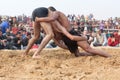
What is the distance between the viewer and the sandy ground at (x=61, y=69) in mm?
5552

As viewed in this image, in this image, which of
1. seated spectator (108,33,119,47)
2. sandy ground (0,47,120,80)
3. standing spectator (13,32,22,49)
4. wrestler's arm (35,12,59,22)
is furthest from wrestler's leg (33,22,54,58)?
seated spectator (108,33,119,47)

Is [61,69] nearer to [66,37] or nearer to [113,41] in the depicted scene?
[66,37]

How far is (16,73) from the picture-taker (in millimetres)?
5949

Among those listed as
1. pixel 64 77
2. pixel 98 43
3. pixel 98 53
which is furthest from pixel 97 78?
pixel 98 43

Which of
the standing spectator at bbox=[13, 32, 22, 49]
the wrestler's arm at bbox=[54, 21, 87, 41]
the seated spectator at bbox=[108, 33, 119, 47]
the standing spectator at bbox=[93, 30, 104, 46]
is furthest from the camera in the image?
the standing spectator at bbox=[93, 30, 104, 46]

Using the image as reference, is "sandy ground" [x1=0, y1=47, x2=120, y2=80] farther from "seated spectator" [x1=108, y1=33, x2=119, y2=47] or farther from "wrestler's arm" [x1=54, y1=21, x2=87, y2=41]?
"seated spectator" [x1=108, y1=33, x2=119, y2=47]

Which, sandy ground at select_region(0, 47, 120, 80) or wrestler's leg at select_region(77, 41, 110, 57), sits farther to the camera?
wrestler's leg at select_region(77, 41, 110, 57)

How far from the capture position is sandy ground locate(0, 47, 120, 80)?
18.2 ft

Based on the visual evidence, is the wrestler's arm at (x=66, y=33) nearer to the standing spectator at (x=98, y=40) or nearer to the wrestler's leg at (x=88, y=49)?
the wrestler's leg at (x=88, y=49)

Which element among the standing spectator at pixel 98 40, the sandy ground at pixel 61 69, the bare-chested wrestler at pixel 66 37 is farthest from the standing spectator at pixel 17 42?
the sandy ground at pixel 61 69

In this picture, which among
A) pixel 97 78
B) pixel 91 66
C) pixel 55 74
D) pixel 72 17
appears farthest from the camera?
pixel 72 17

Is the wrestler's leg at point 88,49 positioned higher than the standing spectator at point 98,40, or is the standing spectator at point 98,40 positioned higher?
the wrestler's leg at point 88,49

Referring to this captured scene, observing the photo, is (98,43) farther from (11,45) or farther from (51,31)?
(51,31)

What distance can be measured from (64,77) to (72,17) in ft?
60.5
